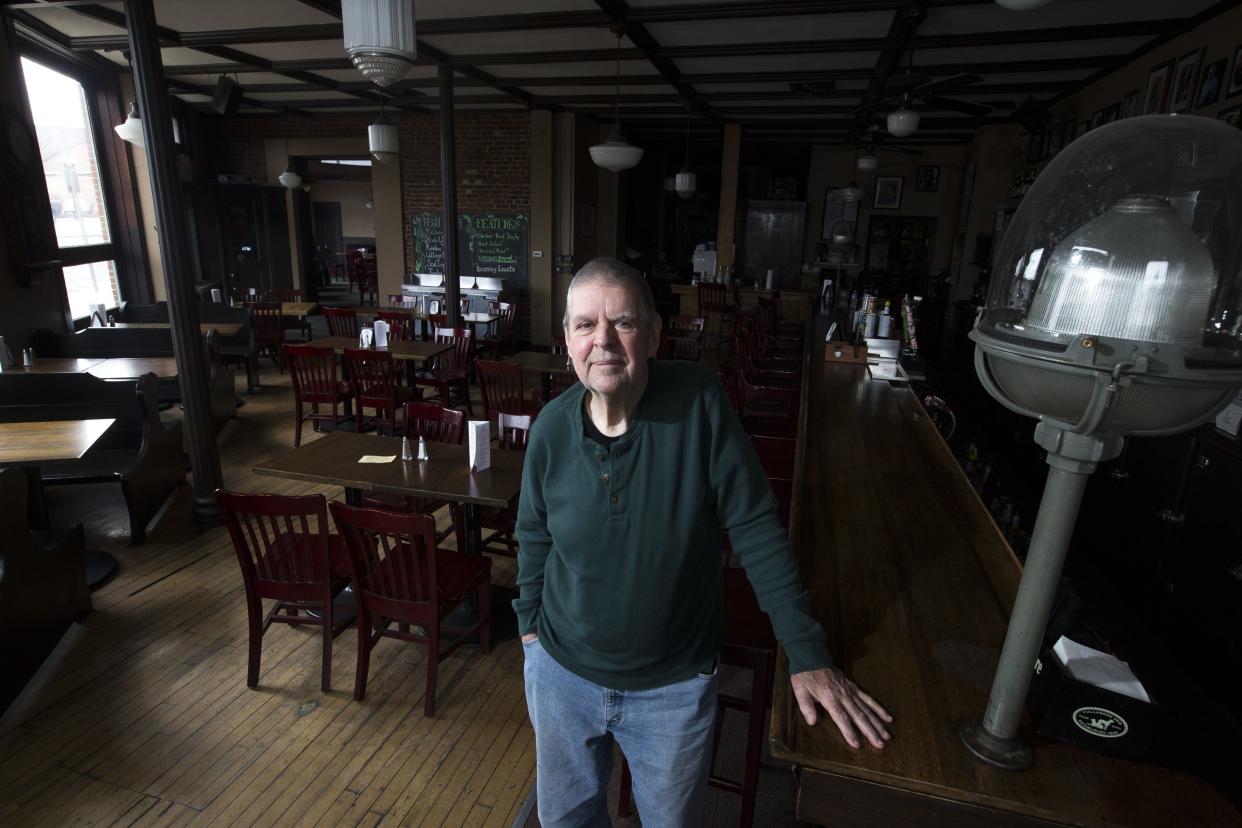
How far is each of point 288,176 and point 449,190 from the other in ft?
13.9

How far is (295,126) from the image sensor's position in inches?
386

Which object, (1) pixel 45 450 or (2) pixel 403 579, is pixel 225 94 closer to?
(1) pixel 45 450

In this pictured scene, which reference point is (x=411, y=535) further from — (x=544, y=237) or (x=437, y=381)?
(x=544, y=237)

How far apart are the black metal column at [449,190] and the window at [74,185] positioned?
3458 millimetres

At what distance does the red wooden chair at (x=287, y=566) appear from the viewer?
2.30 m

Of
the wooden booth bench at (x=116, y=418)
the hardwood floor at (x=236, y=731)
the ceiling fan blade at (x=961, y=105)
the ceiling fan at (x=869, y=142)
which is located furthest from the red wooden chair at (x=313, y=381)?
the ceiling fan at (x=869, y=142)

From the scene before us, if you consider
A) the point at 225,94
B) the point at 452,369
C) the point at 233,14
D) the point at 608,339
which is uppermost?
the point at 233,14

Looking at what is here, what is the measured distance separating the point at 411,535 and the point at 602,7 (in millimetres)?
4038

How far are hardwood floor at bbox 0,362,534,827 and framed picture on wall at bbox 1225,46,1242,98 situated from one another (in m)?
5.15

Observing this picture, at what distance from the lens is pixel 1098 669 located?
3.62 feet

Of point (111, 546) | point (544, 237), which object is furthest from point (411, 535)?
point (544, 237)

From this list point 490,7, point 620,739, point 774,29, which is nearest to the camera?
point 620,739

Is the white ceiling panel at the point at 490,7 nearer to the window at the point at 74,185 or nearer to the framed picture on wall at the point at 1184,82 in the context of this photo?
the window at the point at 74,185

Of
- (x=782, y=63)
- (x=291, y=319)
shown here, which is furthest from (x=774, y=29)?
(x=291, y=319)
